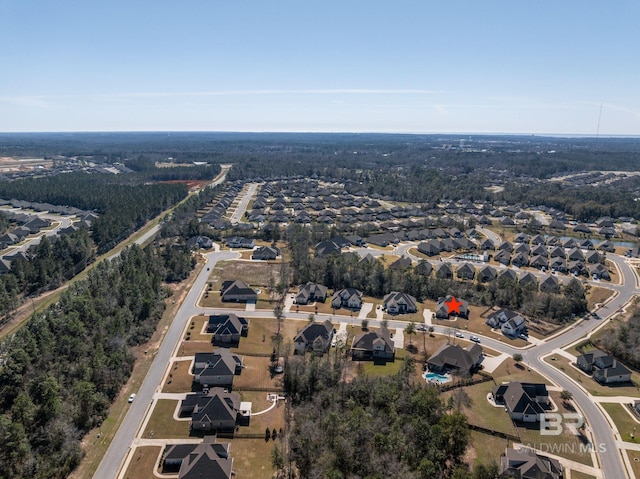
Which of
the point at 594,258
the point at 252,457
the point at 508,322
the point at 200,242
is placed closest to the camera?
the point at 252,457

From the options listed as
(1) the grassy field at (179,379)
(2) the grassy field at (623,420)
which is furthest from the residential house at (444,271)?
(1) the grassy field at (179,379)

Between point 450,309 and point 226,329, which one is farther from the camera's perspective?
point 450,309

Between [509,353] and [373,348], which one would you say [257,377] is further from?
[509,353]

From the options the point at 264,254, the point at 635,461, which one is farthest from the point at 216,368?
the point at 264,254

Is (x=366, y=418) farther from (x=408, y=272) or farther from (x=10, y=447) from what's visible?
(x=408, y=272)

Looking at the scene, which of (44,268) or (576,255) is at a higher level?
(44,268)

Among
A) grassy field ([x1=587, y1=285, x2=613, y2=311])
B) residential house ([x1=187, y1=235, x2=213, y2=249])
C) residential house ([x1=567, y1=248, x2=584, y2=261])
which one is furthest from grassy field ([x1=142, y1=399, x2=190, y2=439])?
residential house ([x1=567, y1=248, x2=584, y2=261])

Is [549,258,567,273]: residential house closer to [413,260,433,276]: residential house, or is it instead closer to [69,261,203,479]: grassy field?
[413,260,433,276]: residential house
